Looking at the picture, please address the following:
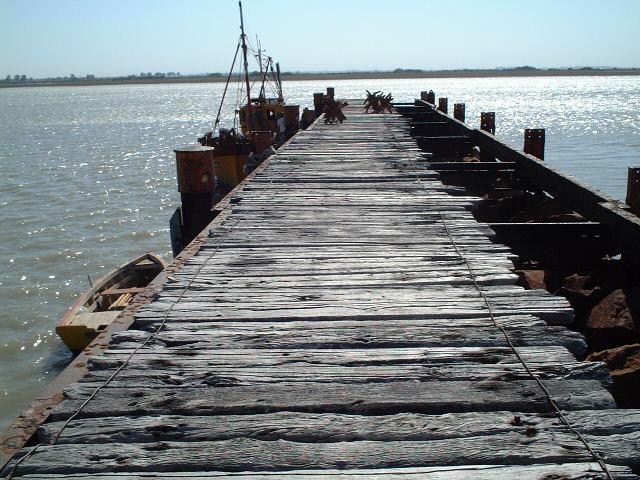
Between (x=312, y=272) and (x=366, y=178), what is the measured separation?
408cm

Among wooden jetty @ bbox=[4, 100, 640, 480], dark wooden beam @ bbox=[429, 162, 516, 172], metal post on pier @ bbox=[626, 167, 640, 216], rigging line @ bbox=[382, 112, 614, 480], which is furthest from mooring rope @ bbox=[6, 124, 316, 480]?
dark wooden beam @ bbox=[429, 162, 516, 172]

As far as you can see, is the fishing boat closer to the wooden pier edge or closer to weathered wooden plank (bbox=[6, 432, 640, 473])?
the wooden pier edge

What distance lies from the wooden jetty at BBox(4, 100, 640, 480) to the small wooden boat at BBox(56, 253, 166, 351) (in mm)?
5636

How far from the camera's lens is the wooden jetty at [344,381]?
9.30 feet

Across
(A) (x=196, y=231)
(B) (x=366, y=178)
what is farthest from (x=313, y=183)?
(A) (x=196, y=231)

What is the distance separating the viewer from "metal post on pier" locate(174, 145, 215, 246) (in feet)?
29.1

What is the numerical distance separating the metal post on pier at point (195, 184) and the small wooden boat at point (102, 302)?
1.76 m

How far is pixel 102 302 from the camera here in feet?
39.7

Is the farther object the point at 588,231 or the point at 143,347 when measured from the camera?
the point at 588,231

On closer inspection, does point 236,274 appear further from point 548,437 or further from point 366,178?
point 366,178

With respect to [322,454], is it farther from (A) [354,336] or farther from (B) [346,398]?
(A) [354,336]

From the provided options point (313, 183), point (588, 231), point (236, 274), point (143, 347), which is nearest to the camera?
point (143, 347)

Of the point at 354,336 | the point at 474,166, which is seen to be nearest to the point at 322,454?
the point at 354,336

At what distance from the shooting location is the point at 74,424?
312 cm
